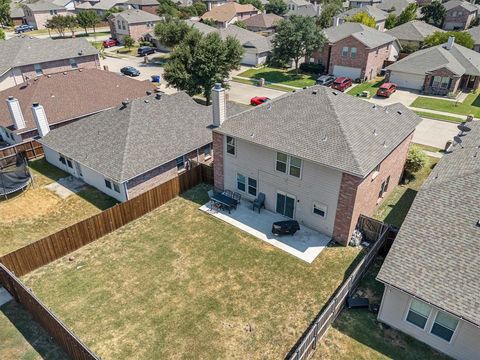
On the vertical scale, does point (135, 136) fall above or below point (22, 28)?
above

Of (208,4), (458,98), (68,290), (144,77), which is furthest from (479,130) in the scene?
(208,4)

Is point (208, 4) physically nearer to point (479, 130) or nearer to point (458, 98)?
point (458, 98)

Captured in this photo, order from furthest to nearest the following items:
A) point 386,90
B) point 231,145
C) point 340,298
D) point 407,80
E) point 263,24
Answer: point 263,24 → point 407,80 → point 386,90 → point 231,145 → point 340,298

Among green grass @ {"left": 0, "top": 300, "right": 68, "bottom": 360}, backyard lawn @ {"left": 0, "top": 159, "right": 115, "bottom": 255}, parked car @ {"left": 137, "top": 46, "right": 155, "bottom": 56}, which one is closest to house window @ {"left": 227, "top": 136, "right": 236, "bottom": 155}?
backyard lawn @ {"left": 0, "top": 159, "right": 115, "bottom": 255}

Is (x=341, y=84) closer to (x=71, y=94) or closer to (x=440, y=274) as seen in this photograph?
(x=71, y=94)

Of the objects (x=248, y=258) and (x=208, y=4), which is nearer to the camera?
(x=248, y=258)

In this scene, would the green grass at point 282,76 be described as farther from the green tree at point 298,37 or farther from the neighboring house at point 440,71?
the neighboring house at point 440,71

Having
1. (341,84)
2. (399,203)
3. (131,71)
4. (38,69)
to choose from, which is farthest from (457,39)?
(38,69)
